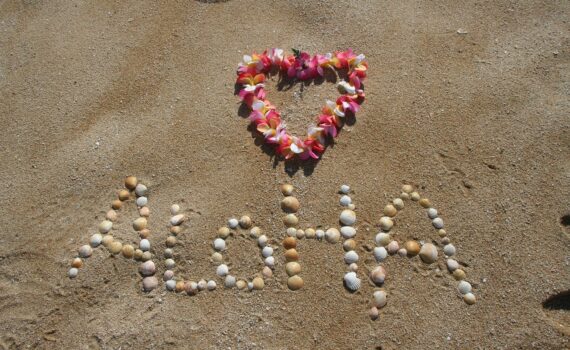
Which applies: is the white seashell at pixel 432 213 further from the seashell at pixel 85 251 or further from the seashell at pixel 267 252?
the seashell at pixel 85 251

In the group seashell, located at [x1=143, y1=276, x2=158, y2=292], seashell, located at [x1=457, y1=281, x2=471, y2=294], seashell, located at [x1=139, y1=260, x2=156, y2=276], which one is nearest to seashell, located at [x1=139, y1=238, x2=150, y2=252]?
seashell, located at [x1=139, y1=260, x2=156, y2=276]

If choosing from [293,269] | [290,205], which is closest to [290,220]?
[290,205]

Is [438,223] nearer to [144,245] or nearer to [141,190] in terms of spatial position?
[144,245]

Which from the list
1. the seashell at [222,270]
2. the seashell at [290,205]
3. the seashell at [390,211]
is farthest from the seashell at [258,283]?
the seashell at [390,211]

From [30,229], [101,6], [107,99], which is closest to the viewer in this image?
[30,229]

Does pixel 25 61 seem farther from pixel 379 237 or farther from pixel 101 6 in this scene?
pixel 379 237

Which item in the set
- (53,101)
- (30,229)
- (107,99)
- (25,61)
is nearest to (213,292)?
(30,229)
